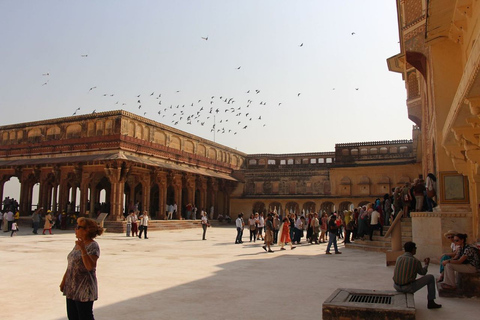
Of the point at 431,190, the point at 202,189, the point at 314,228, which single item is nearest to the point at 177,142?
the point at 202,189

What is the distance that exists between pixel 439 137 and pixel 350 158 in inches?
1021

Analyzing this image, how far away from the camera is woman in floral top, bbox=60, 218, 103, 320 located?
151 inches

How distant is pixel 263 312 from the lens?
5.68 metres

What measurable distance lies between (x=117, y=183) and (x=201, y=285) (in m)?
18.4

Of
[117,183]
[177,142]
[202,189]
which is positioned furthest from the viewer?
[202,189]

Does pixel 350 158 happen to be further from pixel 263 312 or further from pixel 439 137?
pixel 263 312

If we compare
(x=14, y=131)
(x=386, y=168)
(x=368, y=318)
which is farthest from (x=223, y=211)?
(x=368, y=318)

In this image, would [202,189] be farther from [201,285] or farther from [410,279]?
[410,279]

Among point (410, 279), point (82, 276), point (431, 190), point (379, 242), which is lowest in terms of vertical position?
point (379, 242)

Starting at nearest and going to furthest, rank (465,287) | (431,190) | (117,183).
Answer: (465,287) < (431,190) < (117,183)

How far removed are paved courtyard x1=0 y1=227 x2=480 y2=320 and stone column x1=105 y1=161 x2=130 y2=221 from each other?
11.3m

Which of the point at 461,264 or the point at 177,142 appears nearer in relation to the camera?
the point at 461,264

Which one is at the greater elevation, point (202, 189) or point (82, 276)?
point (202, 189)

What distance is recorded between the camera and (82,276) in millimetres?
3877
